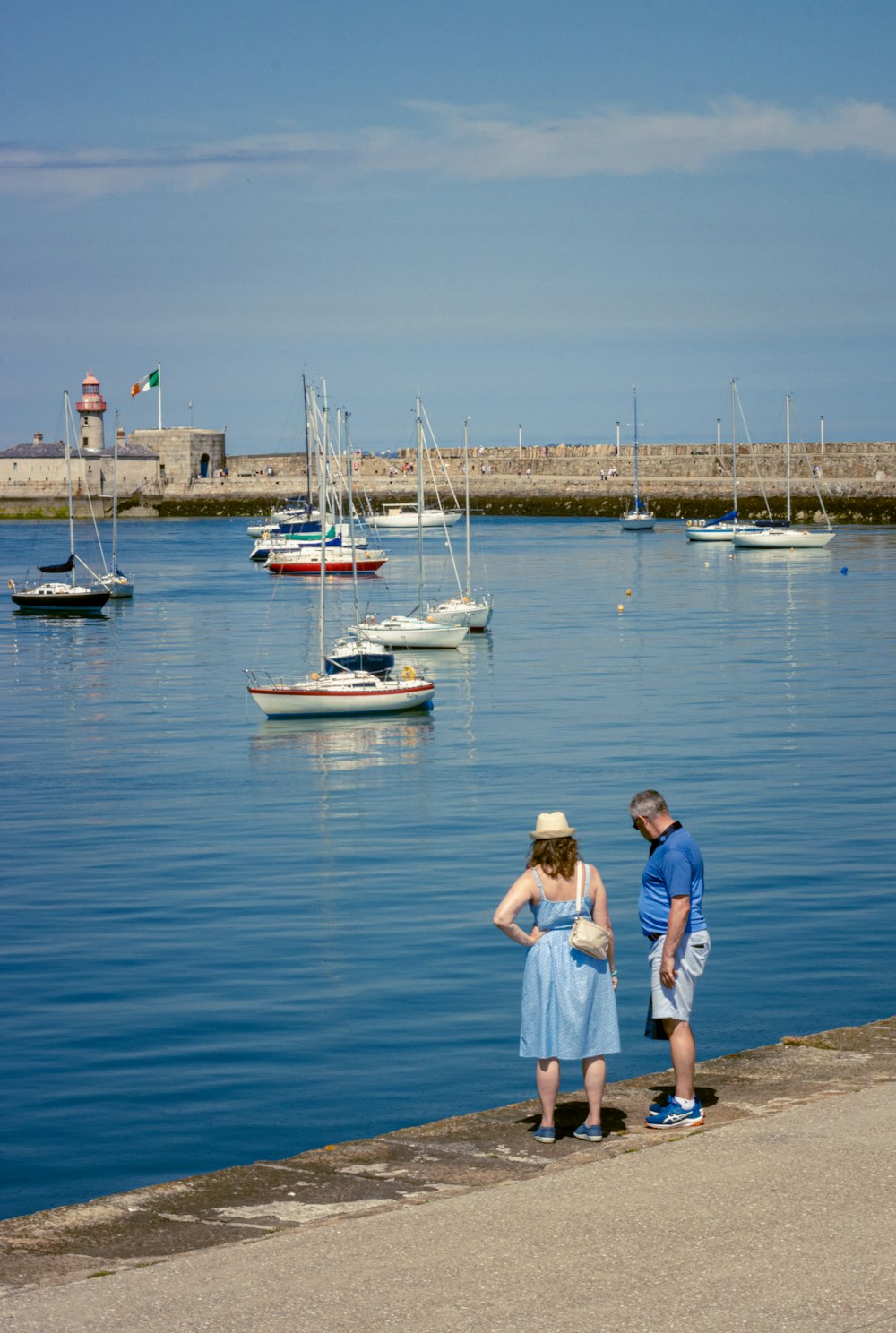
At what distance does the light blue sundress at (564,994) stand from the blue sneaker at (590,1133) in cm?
31

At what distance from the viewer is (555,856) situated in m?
7.22

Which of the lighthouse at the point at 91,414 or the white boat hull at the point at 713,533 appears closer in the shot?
the white boat hull at the point at 713,533

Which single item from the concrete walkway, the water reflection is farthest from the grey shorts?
the water reflection

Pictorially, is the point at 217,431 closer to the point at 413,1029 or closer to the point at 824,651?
the point at 824,651

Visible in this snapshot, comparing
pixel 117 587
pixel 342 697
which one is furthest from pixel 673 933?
pixel 117 587

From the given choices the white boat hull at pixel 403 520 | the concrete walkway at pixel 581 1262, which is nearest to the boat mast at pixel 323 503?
the concrete walkway at pixel 581 1262

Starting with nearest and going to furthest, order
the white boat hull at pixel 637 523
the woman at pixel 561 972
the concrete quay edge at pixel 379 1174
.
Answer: the concrete quay edge at pixel 379 1174
the woman at pixel 561 972
the white boat hull at pixel 637 523

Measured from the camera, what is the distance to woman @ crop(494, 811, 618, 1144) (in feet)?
23.7

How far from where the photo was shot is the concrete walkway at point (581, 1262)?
17.0ft

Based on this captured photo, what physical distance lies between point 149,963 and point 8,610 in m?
50.7

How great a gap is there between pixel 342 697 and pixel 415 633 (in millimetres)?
11705

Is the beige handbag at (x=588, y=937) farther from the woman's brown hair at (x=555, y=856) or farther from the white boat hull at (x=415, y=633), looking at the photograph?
the white boat hull at (x=415, y=633)

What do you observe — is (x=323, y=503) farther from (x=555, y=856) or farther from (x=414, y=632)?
(x=555, y=856)

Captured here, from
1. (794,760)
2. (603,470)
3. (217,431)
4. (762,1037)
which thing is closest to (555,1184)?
(762,1037)
